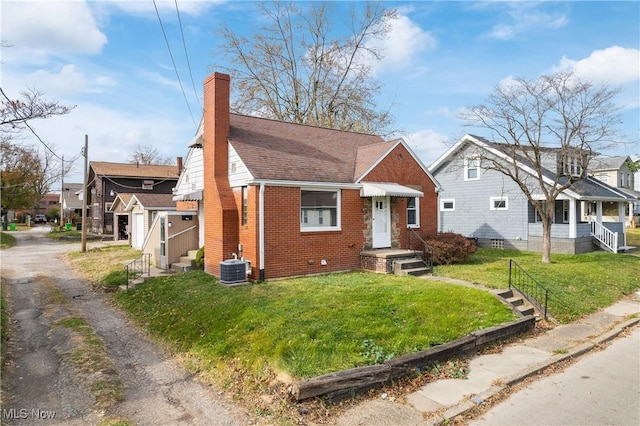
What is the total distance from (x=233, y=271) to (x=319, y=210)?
343cm

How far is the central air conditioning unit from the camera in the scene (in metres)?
11.2

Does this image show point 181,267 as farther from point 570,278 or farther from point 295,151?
point 570,278

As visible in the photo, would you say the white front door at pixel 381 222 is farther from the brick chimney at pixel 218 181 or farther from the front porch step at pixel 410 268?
the brick chimney at pixel 218 181

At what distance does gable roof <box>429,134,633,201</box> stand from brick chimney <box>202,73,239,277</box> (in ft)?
44.2

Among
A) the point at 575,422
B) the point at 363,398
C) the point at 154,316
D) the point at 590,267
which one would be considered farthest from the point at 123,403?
the point at 590,267

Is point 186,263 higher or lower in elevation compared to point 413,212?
lower

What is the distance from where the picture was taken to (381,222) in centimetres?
1444

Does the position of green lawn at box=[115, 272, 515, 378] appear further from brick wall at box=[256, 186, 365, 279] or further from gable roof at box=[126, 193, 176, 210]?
gable roof at box=[126, 193, 176, 210]

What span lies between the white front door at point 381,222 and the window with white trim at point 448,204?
11821 millimetres

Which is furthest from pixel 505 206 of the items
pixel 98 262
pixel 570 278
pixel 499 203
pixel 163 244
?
pixel 98 262

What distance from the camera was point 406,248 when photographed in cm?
1504

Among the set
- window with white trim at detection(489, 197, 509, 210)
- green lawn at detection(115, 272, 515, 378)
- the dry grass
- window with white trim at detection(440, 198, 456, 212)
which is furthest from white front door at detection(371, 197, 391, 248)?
window with white trim at detection(440, 198, 456, 212)

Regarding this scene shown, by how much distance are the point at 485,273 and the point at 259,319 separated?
7996 mm

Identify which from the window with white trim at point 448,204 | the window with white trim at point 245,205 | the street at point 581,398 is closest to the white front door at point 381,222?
the window with white trim at point 245,205
